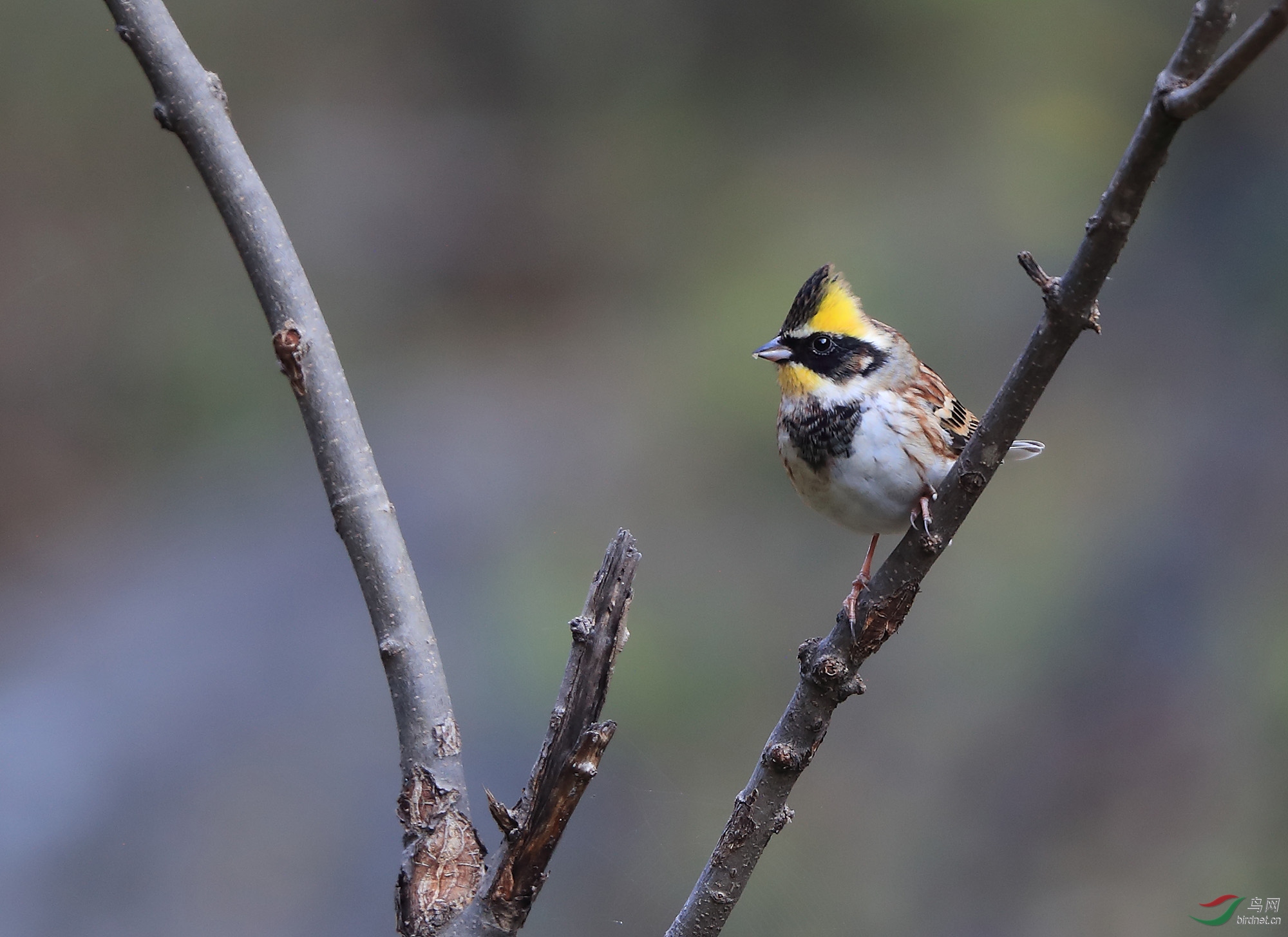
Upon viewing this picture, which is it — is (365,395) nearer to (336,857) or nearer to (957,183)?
(336,857)

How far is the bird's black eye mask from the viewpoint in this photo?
7.76 ft

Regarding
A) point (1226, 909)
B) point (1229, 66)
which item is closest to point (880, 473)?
point (1229, 66)

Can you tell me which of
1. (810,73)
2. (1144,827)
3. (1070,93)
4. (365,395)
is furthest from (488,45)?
(1144,827)

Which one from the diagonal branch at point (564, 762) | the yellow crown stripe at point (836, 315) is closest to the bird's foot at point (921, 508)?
the yellow crown stripe at point (836, 315)

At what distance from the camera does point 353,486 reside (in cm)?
164

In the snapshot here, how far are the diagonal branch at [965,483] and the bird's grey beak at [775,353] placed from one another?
776 millimetres

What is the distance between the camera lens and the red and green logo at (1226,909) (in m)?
4.26

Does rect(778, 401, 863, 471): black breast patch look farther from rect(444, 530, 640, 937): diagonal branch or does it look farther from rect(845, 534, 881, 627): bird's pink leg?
rect(444, 530, 640, 937): diagonal branch

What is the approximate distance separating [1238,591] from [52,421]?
6.57m

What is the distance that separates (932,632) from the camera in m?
5.23

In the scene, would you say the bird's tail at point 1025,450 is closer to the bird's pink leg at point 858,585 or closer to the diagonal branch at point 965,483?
the bird's pink leg at point 858,585

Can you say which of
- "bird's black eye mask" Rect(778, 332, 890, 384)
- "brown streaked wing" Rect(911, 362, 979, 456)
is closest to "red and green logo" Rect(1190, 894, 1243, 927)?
"brown streaked wing" Rect(911, 362, 979, 456)

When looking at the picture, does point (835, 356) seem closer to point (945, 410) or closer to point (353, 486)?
point (945, 410)

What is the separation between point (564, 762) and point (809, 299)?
1.30 meters
